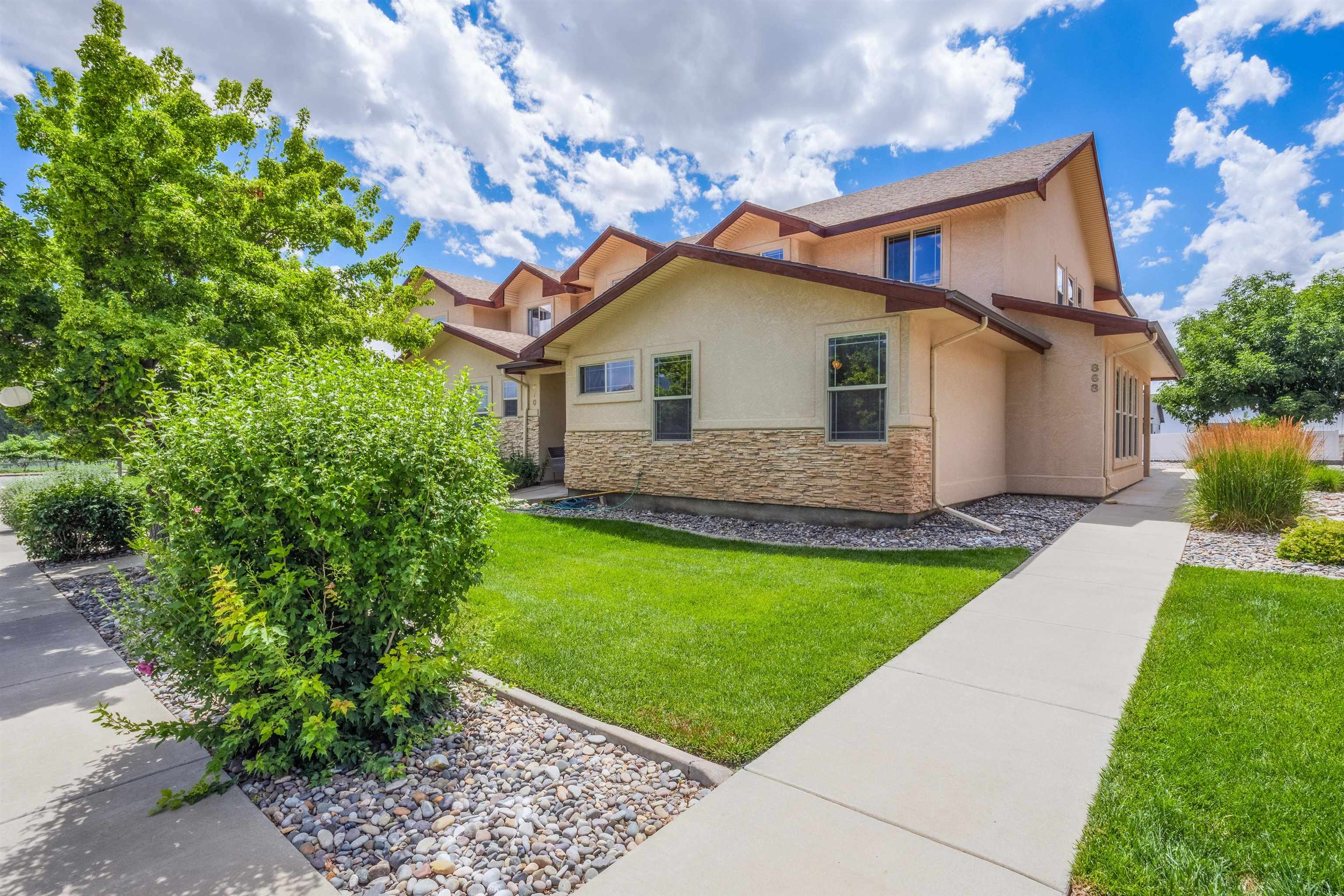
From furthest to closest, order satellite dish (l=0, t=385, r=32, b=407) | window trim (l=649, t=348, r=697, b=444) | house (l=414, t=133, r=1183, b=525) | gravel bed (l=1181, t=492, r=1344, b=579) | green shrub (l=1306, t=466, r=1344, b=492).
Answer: green shrub (l=1306, t=466, r=1344, b=492)
window trim (l=649, t=348, r=697, b=444)
house (l=414, t=133, r=1183, b=525)
gravel bed (l=1181, t=492, r=1344, b=579)
satellite dish (l=0, t=385, r=32, b=407)

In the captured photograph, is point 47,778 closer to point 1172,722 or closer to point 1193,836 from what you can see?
point 1193,836

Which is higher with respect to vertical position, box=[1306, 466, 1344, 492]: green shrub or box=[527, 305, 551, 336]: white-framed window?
box=[527, 305, 551, 336]: white-framed window

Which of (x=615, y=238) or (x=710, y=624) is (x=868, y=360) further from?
(x=615, y=238)

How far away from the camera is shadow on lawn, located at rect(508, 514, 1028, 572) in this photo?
717 cm

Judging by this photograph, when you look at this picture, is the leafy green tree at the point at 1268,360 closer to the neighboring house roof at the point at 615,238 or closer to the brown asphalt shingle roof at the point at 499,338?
the neighboring house roof at the point at 615,238

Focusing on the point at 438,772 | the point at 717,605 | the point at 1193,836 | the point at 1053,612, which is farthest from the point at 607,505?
the point at 1193,836

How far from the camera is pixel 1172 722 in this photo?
329 cm

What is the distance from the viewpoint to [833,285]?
922cm

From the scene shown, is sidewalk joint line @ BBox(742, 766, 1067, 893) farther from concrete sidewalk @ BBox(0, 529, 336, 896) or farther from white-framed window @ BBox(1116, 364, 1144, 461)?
white-framed window @ BBox(1116, 364, 1144, 461)

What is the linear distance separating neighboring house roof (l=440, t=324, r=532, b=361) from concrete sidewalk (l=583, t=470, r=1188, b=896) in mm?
12666

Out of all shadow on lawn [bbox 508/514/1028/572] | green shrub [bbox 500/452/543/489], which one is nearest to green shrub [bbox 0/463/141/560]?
shadow on lawn [bbox 508/514/1028/572]

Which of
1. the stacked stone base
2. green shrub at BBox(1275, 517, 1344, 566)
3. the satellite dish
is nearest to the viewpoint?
the satellite dish

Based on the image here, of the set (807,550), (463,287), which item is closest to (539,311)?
(463,287)

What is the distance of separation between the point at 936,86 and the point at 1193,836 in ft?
43.8
